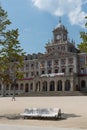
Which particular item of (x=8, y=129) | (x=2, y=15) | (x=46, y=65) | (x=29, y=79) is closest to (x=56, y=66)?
(x=46, y=65)

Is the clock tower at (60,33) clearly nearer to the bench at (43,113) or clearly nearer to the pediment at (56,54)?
the pediment at (56,54)

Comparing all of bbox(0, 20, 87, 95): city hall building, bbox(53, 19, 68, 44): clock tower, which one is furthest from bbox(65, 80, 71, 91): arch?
bbox(53, 19, 68, 44): clock tower

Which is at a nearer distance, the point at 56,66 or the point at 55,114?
the point at 55,114

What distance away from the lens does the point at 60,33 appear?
106m

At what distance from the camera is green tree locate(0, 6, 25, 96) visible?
958 inches

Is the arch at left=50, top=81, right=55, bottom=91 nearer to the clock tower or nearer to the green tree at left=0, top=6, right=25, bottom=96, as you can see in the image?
the clock tower

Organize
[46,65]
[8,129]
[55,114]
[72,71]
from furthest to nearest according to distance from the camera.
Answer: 1. [46,65]
2. [72,71]
3. [55,114]
4. [8,129]

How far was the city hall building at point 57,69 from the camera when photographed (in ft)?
312

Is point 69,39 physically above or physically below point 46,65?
above

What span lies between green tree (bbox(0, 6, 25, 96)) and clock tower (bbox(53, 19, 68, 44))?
7962 cm

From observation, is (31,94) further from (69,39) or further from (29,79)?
(69,39)

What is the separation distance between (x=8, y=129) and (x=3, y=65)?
12.2 meters

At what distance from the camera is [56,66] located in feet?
334

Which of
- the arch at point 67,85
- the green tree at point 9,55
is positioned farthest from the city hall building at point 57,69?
the green tree at point 9,55
